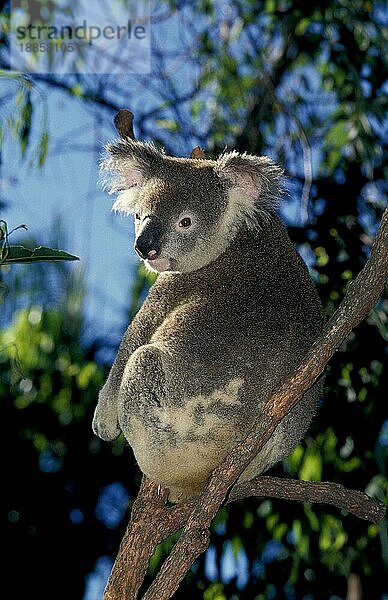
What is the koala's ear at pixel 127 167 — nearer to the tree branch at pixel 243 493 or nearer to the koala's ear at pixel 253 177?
the koala's ear at pixel 253 177

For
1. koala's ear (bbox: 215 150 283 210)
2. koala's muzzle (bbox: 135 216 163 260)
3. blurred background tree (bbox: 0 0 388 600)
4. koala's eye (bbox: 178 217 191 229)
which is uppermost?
koala's ear (bbox: 215 150 283 210)

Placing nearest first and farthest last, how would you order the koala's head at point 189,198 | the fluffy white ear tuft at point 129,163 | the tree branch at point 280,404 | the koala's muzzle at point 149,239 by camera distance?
the tree branch at point 280,404 → the koala's muzzle at point 149,239 → the koala's head at point 189,198 → the fluffy white ear tuft at point 129,163

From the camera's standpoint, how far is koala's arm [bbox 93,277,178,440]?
2.59 metres

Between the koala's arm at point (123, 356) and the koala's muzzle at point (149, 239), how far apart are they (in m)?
0.26

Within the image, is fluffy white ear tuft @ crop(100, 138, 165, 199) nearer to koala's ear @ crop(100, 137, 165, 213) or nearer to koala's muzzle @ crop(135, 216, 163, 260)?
koala's ear @ crop(100, 137, 165, 213)

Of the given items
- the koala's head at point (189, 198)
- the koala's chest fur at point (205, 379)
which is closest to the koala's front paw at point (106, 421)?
the koala's chest fur at point (205, 379)

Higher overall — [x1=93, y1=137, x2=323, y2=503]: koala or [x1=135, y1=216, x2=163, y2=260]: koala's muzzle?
[x1=135, y1=216, x2=163, y2=260]: koala's muzzle

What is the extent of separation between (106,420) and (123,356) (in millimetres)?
187

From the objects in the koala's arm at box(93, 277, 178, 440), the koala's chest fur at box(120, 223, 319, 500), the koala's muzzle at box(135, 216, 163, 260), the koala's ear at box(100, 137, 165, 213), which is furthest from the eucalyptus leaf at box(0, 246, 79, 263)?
the koala's ear at box(100, 137, 165, 213)

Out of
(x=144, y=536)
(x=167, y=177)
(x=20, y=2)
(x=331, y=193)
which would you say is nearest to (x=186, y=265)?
(x=167, y=177)

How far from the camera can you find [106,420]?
2604mm

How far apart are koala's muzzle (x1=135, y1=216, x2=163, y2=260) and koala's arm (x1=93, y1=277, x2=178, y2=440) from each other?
0.84 ft

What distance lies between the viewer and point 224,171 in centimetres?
263

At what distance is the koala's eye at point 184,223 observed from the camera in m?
2.53
